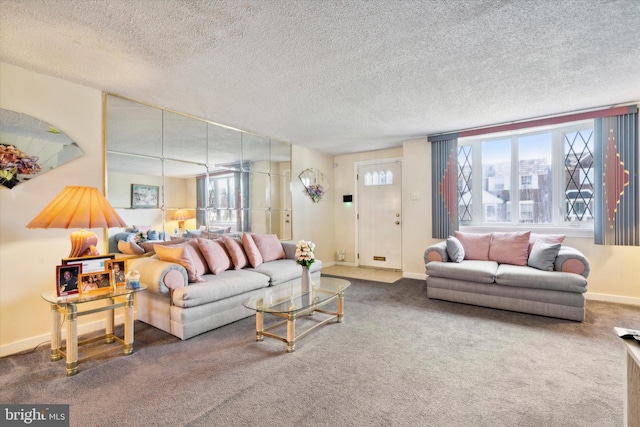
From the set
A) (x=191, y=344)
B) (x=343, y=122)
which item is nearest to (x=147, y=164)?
(x=191, y=344)

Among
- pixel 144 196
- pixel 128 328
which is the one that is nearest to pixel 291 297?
pixel 128 328

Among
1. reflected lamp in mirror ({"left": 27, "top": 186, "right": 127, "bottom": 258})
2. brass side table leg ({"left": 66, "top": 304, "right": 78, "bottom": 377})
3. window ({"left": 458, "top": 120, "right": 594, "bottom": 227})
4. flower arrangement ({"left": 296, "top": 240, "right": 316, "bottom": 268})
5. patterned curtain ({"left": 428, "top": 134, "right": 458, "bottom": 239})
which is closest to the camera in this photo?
brass side table leg ({"left": 66, "top": 304, "right": 78, "bottom": 377})

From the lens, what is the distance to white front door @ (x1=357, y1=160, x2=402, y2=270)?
5828mm

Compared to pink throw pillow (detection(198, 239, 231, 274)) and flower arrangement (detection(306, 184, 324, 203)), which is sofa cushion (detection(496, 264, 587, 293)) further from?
flower arrangement (detection(306, 184, 324, 203))

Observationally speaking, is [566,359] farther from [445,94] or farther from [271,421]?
[445,94]

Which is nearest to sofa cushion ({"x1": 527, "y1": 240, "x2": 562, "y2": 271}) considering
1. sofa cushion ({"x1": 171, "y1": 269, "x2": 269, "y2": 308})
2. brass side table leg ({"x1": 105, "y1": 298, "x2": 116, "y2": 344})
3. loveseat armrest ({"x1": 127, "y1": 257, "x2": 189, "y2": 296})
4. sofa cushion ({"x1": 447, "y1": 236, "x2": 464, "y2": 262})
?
sofa cushion ({"x1": 447, "y1": 236, "x2": 464, "y2": 262})

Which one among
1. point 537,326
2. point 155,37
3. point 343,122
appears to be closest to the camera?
point 155,37

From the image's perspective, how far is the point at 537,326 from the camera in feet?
9.84

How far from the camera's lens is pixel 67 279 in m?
2.32

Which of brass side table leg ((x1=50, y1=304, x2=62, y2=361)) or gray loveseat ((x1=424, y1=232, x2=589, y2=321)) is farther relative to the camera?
gray loveseat ((x1=424, y1=232, x2=589, y2=321))

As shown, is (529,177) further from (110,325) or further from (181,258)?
(110,325)

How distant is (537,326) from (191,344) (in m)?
3.41

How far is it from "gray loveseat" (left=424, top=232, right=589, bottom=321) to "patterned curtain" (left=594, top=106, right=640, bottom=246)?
2.30ft

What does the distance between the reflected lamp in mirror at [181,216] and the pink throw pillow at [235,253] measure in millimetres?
536
